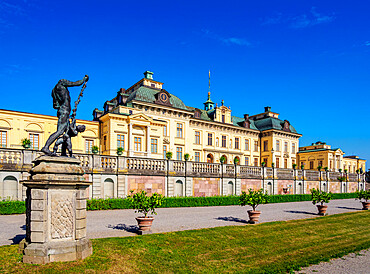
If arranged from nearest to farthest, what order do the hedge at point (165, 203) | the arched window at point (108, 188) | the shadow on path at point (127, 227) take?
the shadow on path at point (127, 227) < the hedge at point (165, 203) < the arched window at point (108, 188)

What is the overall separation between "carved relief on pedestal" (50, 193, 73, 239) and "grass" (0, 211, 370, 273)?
850mm

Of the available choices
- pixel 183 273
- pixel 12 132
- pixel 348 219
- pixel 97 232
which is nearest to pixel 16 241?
pixel 97 232

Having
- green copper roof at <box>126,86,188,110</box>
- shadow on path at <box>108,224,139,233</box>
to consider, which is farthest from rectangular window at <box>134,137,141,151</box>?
shadow on path at <box>108,224,139,233</box>

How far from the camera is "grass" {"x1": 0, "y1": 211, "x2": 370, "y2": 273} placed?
28.1ft

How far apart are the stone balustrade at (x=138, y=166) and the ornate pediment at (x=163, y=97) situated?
1693cm

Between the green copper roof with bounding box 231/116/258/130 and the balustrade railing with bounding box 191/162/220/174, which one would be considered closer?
the balustrade railing with bounding box 191/162/220/174

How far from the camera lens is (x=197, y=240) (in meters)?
12.1

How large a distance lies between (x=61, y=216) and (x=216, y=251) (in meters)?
5.84

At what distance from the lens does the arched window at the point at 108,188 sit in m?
24.2

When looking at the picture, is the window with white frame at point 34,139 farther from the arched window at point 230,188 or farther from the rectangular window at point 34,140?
the arched window at point 230,188

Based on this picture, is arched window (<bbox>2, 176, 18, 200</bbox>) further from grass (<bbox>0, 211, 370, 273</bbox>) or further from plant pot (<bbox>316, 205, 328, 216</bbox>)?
plant pot (<bbox>316, 205, 328, 216</bbox>)

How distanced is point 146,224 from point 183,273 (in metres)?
4.83

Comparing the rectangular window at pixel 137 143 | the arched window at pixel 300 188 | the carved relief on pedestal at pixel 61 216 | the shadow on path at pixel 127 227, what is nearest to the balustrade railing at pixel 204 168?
the rectangular window at pixel 137 143

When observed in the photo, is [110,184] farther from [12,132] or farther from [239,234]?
[12,132]
